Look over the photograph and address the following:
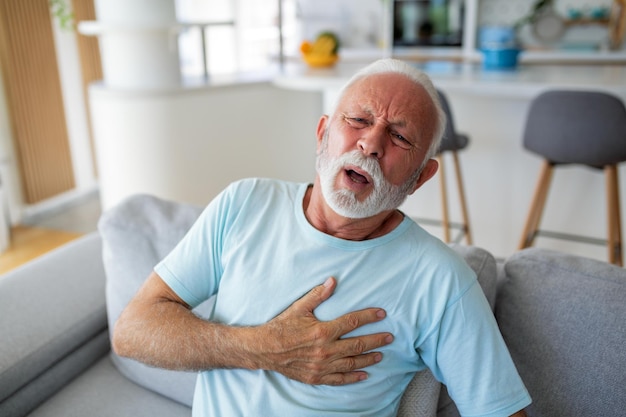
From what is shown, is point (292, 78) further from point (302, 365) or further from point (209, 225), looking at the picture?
point (302, 365)

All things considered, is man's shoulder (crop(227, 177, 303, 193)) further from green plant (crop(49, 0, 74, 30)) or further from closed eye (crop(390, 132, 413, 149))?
green plant (crop(49, 0, 74, 30))

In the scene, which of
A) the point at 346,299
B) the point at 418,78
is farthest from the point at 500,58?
the point at 346,299

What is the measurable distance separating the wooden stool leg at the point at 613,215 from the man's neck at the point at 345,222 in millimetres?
1527

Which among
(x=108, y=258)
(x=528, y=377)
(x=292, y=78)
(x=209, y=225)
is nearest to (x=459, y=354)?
(x=528, y=377)

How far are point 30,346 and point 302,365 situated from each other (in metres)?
0.71

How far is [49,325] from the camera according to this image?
1.42 meters

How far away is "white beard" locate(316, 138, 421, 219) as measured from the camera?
1.08 meters

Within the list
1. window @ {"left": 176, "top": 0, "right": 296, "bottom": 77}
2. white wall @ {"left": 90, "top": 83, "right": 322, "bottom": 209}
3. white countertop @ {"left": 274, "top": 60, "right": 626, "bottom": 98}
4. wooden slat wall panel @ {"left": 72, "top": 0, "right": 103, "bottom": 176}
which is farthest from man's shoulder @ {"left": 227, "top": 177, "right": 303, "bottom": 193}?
window @ {"left": 176, "top": 0, "right": 296, "bottom": 77}

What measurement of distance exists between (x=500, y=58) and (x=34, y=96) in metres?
3.01

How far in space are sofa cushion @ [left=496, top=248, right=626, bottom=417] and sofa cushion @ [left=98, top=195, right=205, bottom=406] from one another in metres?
0.78

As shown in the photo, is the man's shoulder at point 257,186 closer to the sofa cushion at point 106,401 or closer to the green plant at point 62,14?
the sofa cushion at point 106,401

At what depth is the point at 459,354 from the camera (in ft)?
3.42

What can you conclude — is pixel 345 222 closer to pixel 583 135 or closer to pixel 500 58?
pixel 583 135

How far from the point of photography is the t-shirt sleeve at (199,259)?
1.21 m
